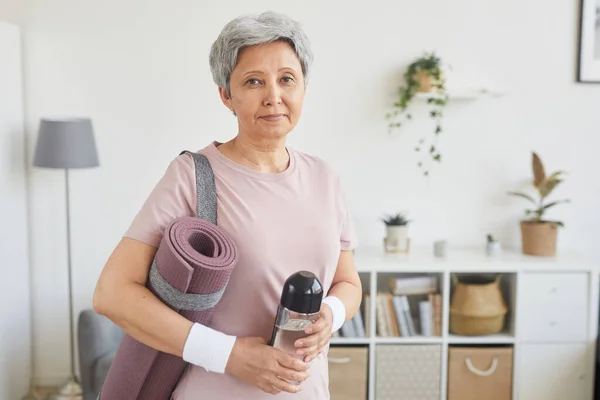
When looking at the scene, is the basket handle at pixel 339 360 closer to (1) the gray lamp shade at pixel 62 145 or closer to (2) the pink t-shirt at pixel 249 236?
(1) the gray lamp shade at pixel 62 145

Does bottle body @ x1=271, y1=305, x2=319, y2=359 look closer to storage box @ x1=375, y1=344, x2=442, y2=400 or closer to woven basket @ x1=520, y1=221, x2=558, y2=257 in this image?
storage box @ x1=375, y1=344, x2=442, y2=400

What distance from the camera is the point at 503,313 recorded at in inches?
128

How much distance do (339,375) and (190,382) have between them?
6.57ft

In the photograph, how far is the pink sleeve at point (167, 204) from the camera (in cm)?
123

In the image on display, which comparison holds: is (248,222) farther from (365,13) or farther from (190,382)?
(365,13)

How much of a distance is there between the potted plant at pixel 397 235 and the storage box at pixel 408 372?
45 cm

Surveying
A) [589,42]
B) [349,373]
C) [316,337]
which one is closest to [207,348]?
[316,337]

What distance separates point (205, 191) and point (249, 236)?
4.4 inches

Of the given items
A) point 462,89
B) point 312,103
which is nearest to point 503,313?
point 462,89

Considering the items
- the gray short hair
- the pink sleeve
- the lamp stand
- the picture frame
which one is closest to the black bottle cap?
the pink sleeve

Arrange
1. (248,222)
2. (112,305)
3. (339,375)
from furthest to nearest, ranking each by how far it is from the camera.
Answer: (339,375)
(248,222)
(112,305)

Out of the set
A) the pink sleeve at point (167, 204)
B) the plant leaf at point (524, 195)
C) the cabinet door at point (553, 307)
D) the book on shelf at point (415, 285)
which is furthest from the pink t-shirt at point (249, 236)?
the plant leaf at point (524, 195)

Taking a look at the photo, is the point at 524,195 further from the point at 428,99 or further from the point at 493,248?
the point at 428,99

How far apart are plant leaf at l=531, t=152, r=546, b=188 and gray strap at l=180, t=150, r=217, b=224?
2463 mm
